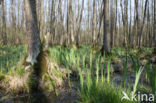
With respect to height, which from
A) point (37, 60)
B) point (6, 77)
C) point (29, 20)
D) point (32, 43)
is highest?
point (29, 20)

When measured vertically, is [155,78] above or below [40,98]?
above

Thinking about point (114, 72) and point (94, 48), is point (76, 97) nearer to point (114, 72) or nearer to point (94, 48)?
point (114, 72)

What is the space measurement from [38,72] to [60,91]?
0.73 m

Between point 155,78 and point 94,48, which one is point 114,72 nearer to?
point 155,78

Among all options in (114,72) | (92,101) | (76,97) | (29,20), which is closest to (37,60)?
(29,20)

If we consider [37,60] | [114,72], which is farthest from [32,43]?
[114,72]

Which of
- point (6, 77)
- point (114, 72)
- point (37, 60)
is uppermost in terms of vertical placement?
point (37, 60)

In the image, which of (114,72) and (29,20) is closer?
(29,20)

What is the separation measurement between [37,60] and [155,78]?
2777mm

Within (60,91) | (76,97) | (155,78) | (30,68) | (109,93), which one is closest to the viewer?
(155,78)

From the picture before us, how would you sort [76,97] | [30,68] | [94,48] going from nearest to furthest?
1. [76,97]
2. [30,68]
3. [94,48]

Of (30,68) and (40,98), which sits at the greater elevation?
(30,68)

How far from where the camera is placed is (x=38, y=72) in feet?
11.1

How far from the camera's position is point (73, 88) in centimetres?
322
